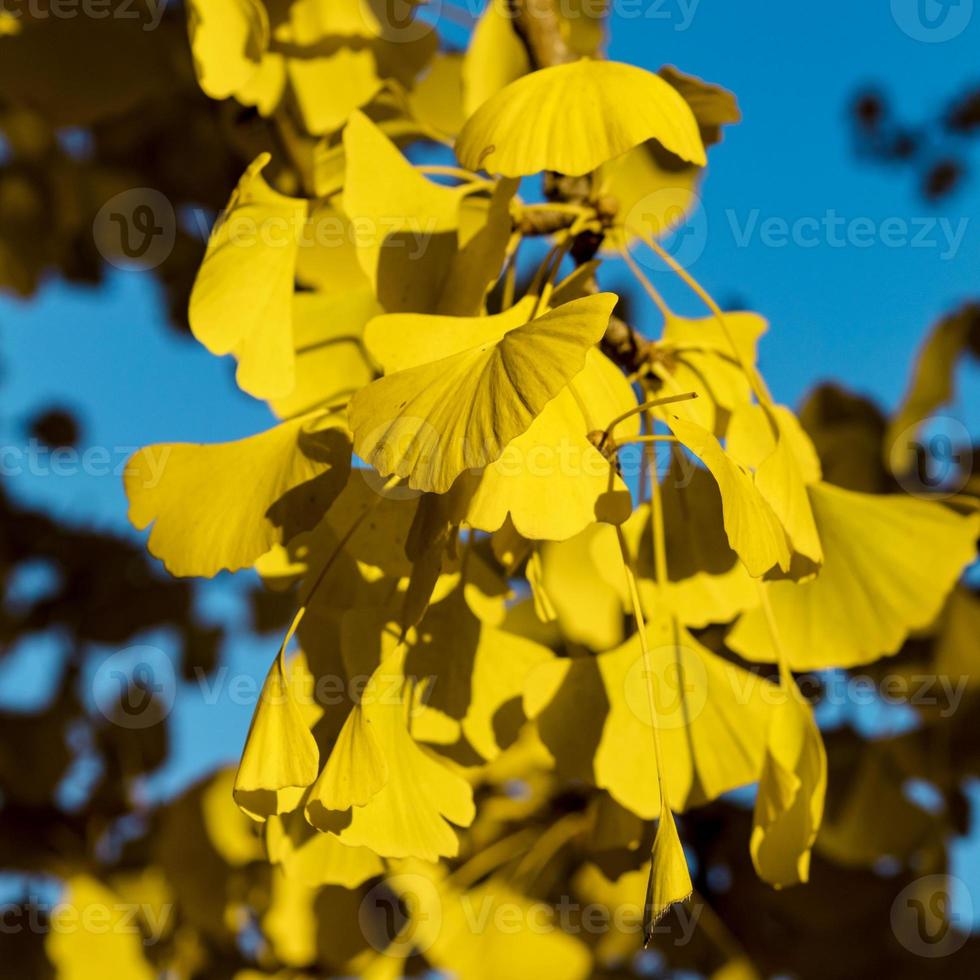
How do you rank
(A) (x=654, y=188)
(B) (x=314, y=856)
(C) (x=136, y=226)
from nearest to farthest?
(B) (x=314, y=856)
(A) (x=654, y=188)
(C) (x=136, y=226)

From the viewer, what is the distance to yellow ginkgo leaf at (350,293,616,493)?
0.42 m

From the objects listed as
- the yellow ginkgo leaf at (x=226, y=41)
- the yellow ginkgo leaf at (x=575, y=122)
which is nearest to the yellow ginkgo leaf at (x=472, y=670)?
the yellow ginkgo leaf at (x=575, y=122)

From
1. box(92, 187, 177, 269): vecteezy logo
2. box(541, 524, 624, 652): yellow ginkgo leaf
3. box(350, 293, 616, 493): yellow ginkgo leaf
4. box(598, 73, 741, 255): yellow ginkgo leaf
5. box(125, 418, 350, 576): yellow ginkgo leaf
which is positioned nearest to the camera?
box(350, 293, 616, 493): yellow ginkgo leaf

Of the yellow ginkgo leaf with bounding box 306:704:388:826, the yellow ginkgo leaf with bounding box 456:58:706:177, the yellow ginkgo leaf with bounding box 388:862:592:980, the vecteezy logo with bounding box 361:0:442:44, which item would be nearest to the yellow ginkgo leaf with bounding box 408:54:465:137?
the vecteezy logo with bounding box 361:0:442:44

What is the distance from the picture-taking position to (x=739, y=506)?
0.48m

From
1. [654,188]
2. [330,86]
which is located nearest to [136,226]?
[330,86]

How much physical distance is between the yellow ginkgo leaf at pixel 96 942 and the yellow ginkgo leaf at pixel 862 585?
107cm

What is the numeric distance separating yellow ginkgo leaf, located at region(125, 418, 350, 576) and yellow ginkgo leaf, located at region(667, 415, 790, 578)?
19 centimetres

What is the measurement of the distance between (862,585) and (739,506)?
278 millimetres

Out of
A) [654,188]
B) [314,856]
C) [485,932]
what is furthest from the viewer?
[485,932]

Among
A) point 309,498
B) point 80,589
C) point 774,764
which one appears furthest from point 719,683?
point 80,589

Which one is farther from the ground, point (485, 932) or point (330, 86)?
point (330, 86)
